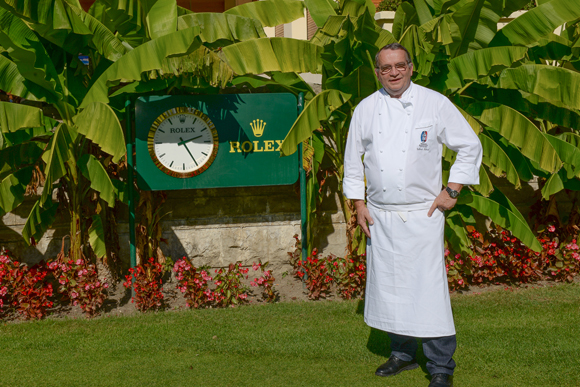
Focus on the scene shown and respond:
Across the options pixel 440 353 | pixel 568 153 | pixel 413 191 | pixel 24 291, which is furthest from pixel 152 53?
pixel 568 153

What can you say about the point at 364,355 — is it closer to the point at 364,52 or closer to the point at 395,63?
the point at 395,63

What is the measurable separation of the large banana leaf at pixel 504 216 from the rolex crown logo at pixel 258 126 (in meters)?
2.19

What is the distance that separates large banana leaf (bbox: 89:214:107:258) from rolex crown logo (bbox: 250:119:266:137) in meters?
1.84

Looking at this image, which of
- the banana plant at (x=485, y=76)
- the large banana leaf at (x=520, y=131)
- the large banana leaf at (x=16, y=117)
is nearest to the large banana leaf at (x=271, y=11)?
the banana plant at (x=485, y=76)

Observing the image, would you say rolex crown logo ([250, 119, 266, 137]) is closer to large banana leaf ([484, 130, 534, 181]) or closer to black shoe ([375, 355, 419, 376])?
large banana leaf ([484, 130, 534, 181])

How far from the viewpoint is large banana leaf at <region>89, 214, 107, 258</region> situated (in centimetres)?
569

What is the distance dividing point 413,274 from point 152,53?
282 centimetres

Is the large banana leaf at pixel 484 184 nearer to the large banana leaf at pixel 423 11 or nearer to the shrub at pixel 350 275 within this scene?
the shrub at pixel 350 275

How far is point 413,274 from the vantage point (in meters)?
3.76

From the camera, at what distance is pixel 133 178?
19.4 ft

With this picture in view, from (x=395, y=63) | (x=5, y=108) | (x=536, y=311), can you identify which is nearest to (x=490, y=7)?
(x=395, y=63)

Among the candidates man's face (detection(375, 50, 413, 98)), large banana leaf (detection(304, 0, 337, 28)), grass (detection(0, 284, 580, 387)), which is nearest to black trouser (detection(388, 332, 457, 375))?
grass (detection(0, 284, 580, 387))

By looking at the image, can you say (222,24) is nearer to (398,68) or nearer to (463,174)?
(398,68)

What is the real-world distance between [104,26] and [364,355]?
3.66 meters
